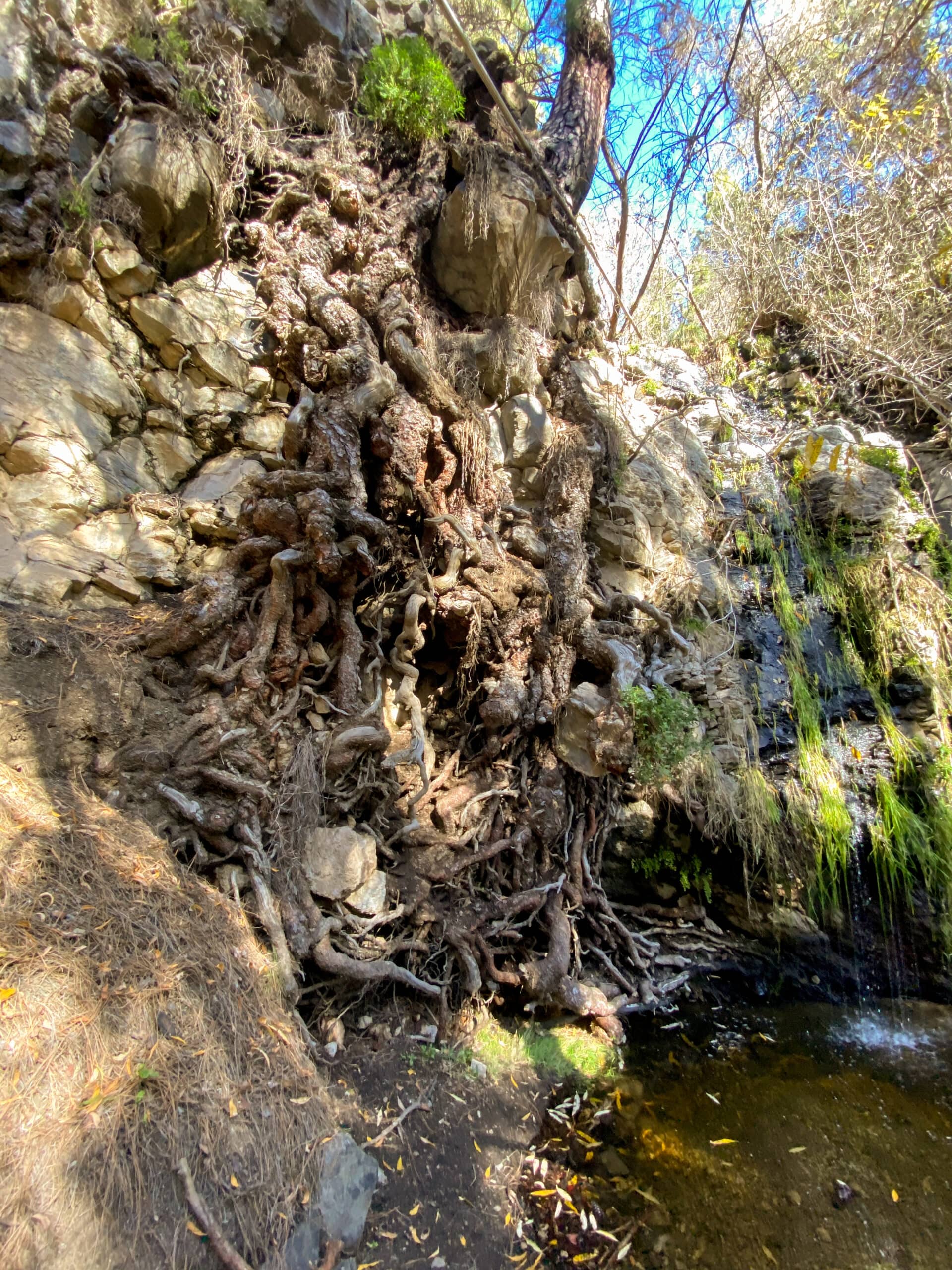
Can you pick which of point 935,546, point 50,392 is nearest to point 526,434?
point 50,392

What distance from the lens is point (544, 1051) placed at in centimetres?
347

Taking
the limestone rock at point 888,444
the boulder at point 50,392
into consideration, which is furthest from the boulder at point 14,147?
the limestone rock at point 888,444

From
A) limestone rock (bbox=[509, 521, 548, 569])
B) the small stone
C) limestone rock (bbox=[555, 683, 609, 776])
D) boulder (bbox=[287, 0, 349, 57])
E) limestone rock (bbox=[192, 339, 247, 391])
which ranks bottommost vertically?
the small stone

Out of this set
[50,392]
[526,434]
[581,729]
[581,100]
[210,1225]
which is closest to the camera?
[210,1225]

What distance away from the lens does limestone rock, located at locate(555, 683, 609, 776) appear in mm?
4461

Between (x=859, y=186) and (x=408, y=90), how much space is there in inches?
163

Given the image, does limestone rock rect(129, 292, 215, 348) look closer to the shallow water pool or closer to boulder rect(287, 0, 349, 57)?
boulder rect(287, 0, 349, 57)

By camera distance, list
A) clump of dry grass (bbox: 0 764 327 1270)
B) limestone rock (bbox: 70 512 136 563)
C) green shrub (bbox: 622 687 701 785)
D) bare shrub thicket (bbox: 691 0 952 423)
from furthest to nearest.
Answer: bare shrub thicket (bbox: 691 0 952 423), green shrub (bbox: 622 687 701 785), limestone rock (bbox: 70 512 136 563), clump of dry grass (bbox: 0 764 327 1270)

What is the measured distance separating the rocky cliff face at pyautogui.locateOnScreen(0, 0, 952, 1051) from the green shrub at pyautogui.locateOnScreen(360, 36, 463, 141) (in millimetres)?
219

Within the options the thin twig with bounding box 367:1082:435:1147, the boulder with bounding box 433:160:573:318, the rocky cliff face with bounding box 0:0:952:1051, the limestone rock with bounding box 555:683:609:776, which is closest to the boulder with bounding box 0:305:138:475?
the rocky cliff face with bounding box 0:0:952:1051

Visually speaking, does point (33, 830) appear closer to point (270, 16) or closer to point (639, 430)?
point (639, 430)

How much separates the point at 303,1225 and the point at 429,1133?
2.73ft

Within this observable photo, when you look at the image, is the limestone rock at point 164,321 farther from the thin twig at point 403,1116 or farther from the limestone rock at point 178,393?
the thin twig at point 403,1116

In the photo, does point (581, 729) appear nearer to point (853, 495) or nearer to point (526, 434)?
point (526, 434)
